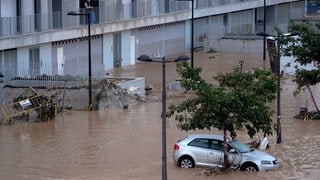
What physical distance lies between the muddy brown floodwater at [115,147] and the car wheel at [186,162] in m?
0.21

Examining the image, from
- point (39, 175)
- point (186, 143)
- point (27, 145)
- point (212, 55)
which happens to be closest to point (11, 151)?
point (27, 145)

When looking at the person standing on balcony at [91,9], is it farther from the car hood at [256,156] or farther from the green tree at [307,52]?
the car hood at [256,156]

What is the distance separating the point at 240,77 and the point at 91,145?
7.64m

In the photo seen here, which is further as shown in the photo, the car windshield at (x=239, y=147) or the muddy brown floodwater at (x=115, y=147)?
the muddy brown floodwater at (x=115, y=147)

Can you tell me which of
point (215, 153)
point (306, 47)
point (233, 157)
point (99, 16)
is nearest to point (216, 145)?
point (215, 153)

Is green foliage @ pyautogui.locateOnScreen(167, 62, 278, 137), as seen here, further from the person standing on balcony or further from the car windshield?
the person standing on balcony

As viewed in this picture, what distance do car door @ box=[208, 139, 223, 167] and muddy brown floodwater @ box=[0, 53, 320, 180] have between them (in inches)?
22.1

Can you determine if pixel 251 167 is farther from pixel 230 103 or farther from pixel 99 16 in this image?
pixel 99 16

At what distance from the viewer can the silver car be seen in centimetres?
2802

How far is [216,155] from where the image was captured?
1112 inches

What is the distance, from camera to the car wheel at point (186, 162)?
28531 mm

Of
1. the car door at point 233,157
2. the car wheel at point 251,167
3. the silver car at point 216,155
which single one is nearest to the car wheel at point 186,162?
the silver car at point 216,155

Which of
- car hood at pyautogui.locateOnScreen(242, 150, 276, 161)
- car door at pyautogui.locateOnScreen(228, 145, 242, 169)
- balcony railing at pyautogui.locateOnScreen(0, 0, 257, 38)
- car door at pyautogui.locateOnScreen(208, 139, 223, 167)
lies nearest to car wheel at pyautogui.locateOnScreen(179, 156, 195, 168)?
car door at pyautogui.locateOnScreen(208, 139, 223, 167)

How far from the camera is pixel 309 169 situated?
95.2ft
